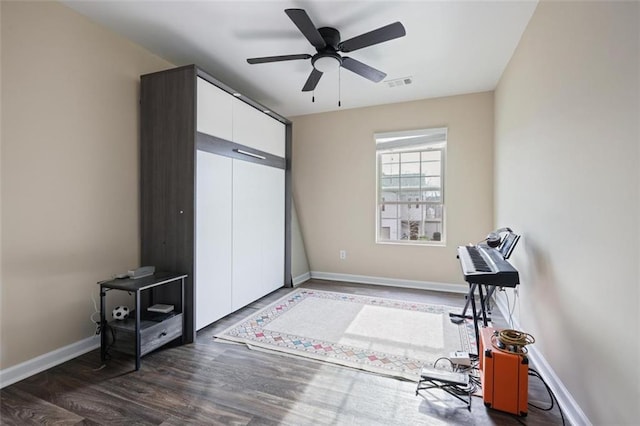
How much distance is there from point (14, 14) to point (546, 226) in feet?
12.3

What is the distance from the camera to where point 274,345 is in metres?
2.46

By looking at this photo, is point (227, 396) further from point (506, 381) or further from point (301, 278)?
point (301, 278)

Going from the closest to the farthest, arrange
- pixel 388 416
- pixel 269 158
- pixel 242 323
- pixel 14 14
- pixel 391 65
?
1. pixel 388 416
2. pixel 14 14
3. pixel 242 323
4. pixel 391 65
5. pixel 269 158

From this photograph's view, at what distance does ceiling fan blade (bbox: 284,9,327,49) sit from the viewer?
1851mm

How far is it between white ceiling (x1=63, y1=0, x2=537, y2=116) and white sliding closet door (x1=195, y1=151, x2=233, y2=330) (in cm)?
103

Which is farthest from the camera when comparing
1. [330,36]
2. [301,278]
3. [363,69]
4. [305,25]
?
[301,278]

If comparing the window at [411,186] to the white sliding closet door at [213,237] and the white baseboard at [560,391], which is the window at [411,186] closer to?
the white baseboard at [560,391]

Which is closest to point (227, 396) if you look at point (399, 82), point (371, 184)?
point (371, 184)

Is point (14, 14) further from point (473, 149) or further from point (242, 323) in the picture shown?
point (473, 149)

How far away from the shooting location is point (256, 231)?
137 inches

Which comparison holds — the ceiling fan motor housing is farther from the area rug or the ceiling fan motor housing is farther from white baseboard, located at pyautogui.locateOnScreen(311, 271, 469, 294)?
white baseboard, located at pyautogui.locateOnScreen(311, 271, 469, 294)

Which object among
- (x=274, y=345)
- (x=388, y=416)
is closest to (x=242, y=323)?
(x=274, y=345)

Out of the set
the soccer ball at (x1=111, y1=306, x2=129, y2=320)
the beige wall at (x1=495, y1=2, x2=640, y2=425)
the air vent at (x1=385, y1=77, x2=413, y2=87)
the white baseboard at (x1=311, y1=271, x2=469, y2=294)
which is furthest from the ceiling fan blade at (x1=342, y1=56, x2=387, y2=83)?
the white baseboard at (x1=311, y1=271, x2=469, y2=294)

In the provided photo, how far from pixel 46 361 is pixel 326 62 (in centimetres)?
304
